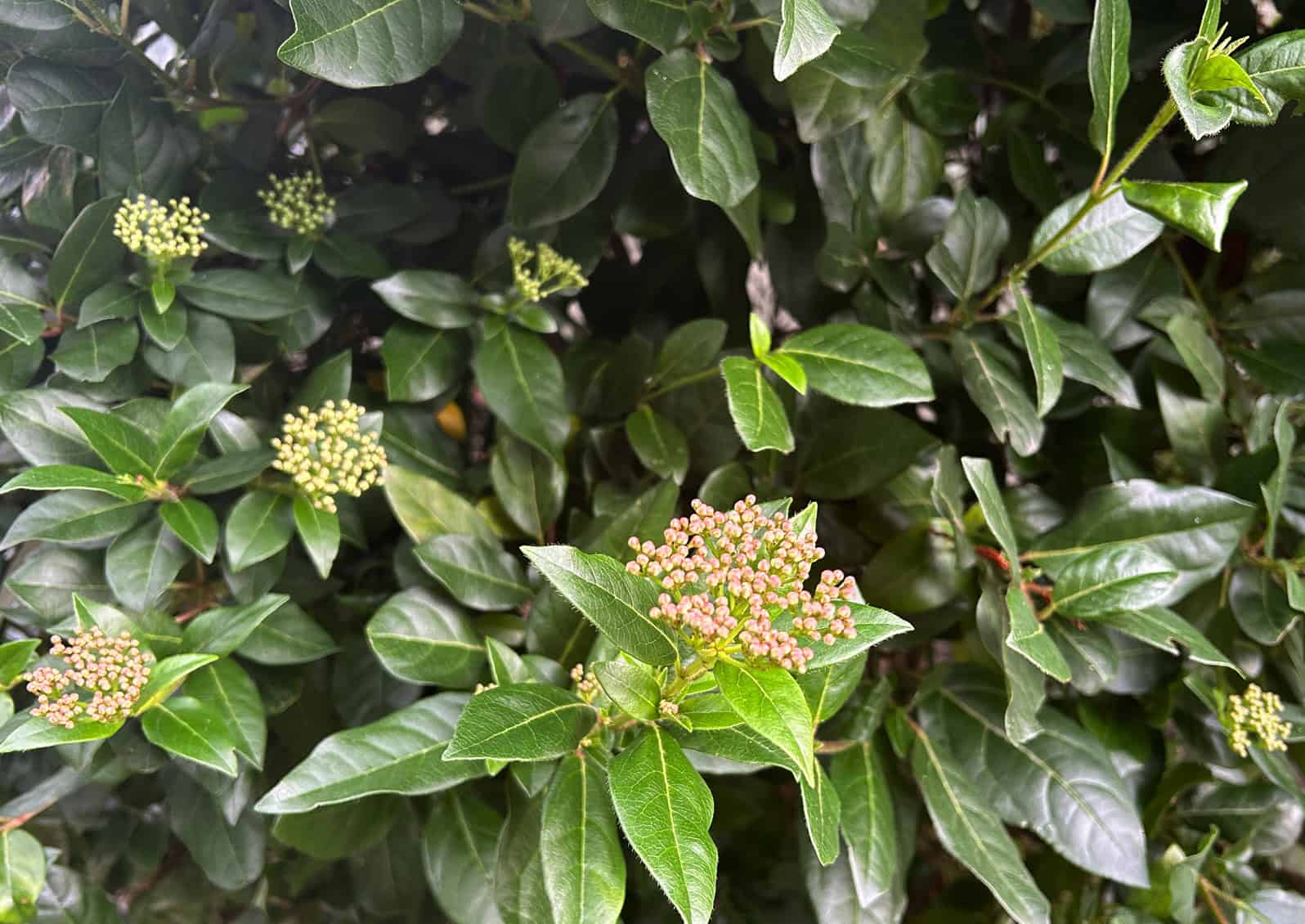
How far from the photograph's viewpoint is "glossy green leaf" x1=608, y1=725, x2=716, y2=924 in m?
0.52

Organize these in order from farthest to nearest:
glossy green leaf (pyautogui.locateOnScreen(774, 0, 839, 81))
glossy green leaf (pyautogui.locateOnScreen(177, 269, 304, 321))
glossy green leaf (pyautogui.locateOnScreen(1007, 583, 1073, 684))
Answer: glossy green leaf (pyautogui.locateOnScreen(177, 269, 304, 321))
glossy green leaf (pyautogui.locateOnScreen(1007, 583, 1073, 684))
glossy green leaf (pyautogui.locateOnScreen(774, 0, 839, 81))

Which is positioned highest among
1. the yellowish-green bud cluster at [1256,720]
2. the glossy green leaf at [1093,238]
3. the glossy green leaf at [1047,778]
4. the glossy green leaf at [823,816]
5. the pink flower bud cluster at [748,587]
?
the glossy green leaf at [1093,238]

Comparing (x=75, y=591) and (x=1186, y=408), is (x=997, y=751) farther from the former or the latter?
(x=75, y=591)

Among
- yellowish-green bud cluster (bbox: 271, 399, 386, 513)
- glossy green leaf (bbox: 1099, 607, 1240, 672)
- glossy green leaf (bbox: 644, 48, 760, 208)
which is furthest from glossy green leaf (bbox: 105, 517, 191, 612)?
glossy green leaf (bbox: 1099, 607, 1240, 672)

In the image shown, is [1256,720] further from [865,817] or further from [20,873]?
[20,873]

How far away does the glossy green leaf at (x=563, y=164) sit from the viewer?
2.86 ft

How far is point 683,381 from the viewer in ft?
2.95

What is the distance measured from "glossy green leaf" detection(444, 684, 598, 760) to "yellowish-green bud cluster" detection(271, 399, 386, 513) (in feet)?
0.84

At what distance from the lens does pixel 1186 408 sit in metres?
0.93

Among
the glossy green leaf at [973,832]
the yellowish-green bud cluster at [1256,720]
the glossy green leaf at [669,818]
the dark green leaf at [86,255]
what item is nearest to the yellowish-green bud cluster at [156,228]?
the dark green leaf at [86,255]

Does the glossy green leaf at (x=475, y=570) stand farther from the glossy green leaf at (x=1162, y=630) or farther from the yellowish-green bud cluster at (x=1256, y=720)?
the yellowish-green bud cluster at (x=1256, y=720)

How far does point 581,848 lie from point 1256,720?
25.8 inches

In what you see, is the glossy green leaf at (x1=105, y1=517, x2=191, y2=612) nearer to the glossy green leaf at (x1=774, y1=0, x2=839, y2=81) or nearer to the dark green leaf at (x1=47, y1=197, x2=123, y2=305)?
the dark green leaf at (x1=47, y1=197, x2=123, y2=305)

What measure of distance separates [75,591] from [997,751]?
0.85 m
